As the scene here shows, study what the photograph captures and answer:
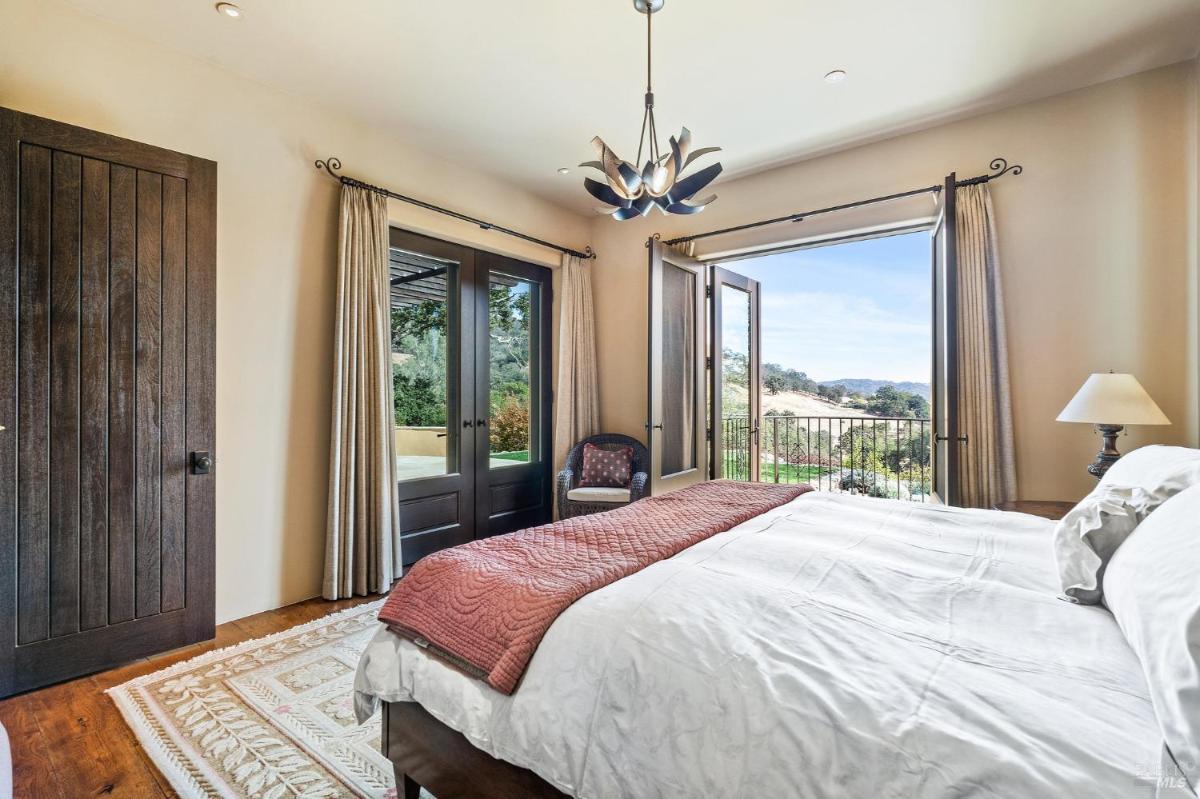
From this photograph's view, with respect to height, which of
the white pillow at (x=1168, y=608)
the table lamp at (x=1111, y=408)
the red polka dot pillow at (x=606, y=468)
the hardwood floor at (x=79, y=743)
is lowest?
the hardwood floor at (x=79, y=743)

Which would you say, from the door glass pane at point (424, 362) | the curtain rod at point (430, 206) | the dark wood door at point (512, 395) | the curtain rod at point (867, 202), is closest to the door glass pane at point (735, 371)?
the curtain rod at point (867, 202)

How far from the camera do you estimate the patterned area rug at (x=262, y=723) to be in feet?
5.47

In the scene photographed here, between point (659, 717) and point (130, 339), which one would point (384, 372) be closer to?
point (130, 339)

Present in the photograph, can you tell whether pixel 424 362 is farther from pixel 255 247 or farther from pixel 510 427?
pixel 255 247

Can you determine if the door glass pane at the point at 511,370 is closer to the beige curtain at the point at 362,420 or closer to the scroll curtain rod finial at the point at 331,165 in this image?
the beige curtain at the point at 362,420

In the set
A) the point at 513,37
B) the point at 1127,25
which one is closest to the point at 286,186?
the point at 513,37

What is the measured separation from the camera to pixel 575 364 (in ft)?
15.5

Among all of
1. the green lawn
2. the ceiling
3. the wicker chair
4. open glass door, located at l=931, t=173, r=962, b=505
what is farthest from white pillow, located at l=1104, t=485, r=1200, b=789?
the green lawn

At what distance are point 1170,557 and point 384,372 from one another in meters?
3.32

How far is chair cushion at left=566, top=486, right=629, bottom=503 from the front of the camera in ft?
13.1

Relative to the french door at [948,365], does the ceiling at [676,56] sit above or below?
above

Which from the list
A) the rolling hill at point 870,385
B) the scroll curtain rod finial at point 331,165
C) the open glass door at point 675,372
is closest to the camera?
the scroll curtain rod finial at point 331,165

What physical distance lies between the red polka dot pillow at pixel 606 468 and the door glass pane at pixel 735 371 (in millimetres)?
786

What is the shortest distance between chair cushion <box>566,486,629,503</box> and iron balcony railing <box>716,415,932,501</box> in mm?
1879
